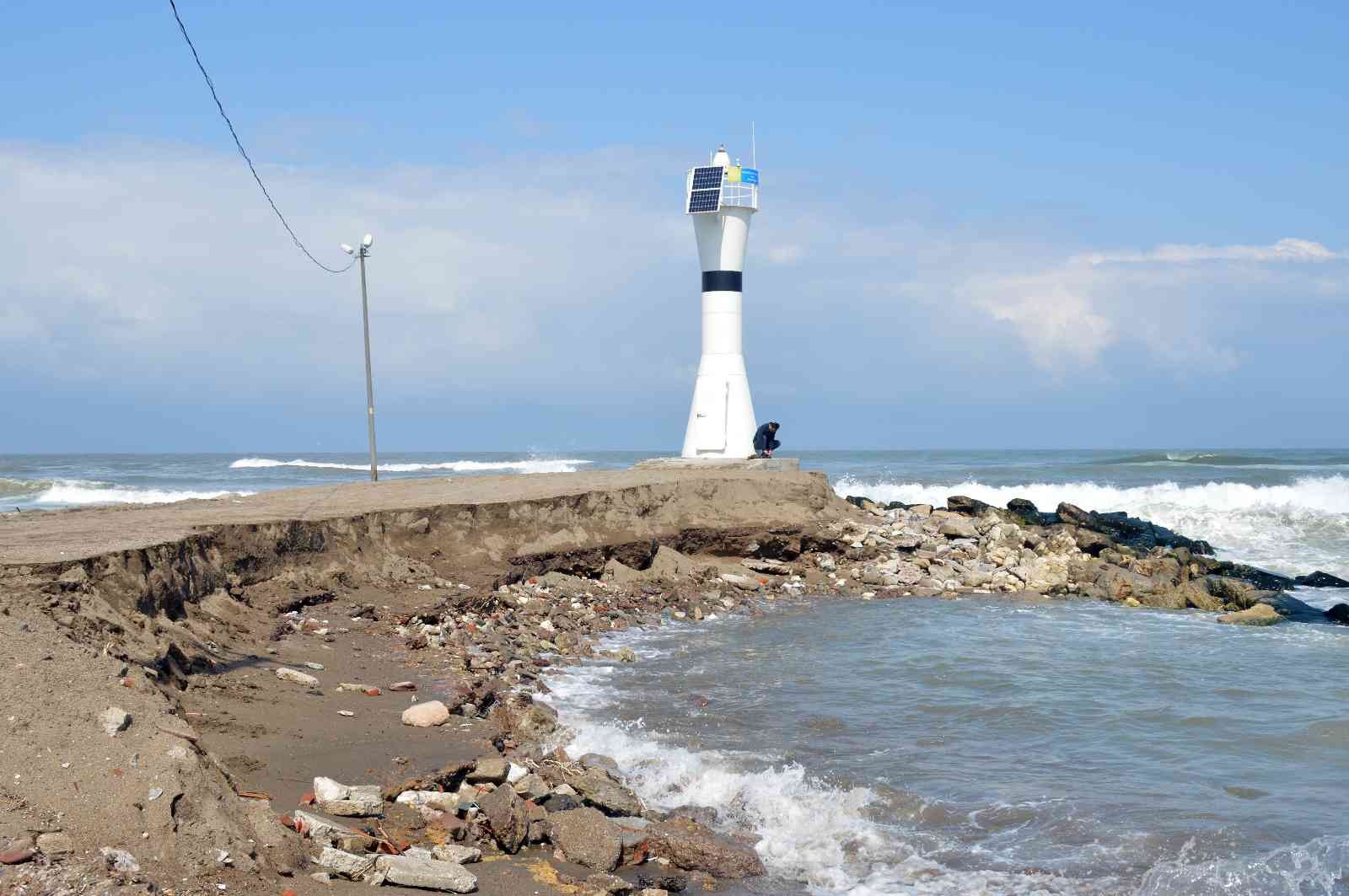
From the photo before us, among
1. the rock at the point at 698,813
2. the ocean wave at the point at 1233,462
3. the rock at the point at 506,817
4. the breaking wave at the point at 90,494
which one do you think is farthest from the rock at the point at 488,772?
the ocean wave at the point at 1233,462

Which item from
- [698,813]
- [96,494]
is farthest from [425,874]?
[96,494]

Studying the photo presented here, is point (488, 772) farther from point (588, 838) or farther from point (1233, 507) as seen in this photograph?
point (1233, 507)

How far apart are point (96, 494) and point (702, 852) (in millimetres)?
33018

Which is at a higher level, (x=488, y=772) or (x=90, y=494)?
(x=90, y=494)

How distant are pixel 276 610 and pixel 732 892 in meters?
5.82

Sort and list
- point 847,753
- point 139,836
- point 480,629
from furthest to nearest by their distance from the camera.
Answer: point 480,629 < point 847,753 < point 139,836

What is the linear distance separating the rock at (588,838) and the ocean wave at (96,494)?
26.6m

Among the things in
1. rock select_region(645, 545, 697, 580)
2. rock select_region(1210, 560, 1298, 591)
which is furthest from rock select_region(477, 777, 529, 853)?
rock select_region(1210, 560, 1298, 591)

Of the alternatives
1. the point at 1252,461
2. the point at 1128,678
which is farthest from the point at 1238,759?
the point at 1252,461

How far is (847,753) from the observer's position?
740cm

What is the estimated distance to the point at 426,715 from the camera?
7242mm

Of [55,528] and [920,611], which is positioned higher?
[55,528]

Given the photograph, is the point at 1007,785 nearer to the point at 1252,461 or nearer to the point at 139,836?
the point at 139,836

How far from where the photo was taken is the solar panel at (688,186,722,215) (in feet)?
67.8
